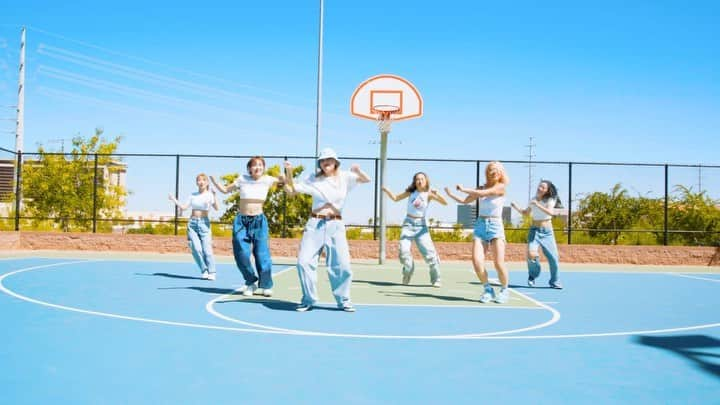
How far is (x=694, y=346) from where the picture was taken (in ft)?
18.9

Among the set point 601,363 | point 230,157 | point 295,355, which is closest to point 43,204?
point 230,157

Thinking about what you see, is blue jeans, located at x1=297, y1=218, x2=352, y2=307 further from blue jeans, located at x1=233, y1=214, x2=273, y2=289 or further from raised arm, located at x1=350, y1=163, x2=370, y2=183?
blue jeans, located at x1=233, y1=214, x2=273, y2=289

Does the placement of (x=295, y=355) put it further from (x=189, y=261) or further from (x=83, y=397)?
(x=189, y=261)

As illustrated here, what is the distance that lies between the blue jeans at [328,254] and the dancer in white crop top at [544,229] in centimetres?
414

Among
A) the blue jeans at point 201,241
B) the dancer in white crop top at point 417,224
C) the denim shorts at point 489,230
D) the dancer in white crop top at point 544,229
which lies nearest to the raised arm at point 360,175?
the denim shorts at point 489,230

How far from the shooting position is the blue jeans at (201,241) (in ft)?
35.4

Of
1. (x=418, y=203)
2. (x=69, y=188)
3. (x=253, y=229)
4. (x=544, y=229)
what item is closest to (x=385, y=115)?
(x=418, y=203)

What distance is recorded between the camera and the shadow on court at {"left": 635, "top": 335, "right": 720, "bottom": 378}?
503 cm

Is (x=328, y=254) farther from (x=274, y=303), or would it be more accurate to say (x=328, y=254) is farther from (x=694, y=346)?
(x=694, y=346)

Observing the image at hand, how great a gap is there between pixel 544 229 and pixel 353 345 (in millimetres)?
6086

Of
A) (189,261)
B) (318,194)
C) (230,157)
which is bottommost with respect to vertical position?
(189,261)

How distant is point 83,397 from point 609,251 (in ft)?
49.6

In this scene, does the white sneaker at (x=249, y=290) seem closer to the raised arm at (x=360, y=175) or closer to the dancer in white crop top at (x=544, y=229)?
the raised arm at (x=360, y=175)

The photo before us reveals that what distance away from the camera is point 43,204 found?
877 inches
